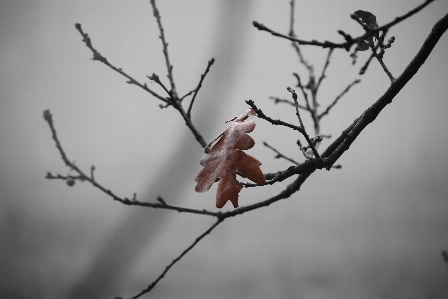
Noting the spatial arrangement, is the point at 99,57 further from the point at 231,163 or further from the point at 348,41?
the point at 348,41

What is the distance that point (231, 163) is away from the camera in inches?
32.0

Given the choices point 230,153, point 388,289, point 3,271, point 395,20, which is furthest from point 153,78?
point 3,271

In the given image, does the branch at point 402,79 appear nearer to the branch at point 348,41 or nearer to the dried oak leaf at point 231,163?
the dried oak leaf at point 231,163

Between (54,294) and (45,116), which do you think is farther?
(54,294)

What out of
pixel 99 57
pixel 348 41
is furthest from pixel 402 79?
pixel 99 57

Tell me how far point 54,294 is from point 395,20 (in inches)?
177

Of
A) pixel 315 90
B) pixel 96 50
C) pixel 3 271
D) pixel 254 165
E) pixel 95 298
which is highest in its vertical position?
pixel 3 271

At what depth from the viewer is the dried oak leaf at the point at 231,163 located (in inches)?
30.6

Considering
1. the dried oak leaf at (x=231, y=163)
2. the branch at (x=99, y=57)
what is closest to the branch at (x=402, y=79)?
A: the dried oak leaf at (x=231, y=163)

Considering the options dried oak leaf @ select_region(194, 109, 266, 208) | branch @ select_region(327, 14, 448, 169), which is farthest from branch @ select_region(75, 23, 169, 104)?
branch @ select_region(327, 14, 448, 169)

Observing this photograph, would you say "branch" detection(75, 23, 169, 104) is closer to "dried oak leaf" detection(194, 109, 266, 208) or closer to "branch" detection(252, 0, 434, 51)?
"dried oak leaf" detection(194, 109, 266, 208)

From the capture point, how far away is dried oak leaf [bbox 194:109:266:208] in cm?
78

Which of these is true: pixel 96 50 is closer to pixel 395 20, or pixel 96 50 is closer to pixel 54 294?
pixel 395 20

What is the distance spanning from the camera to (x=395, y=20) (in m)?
0.47
